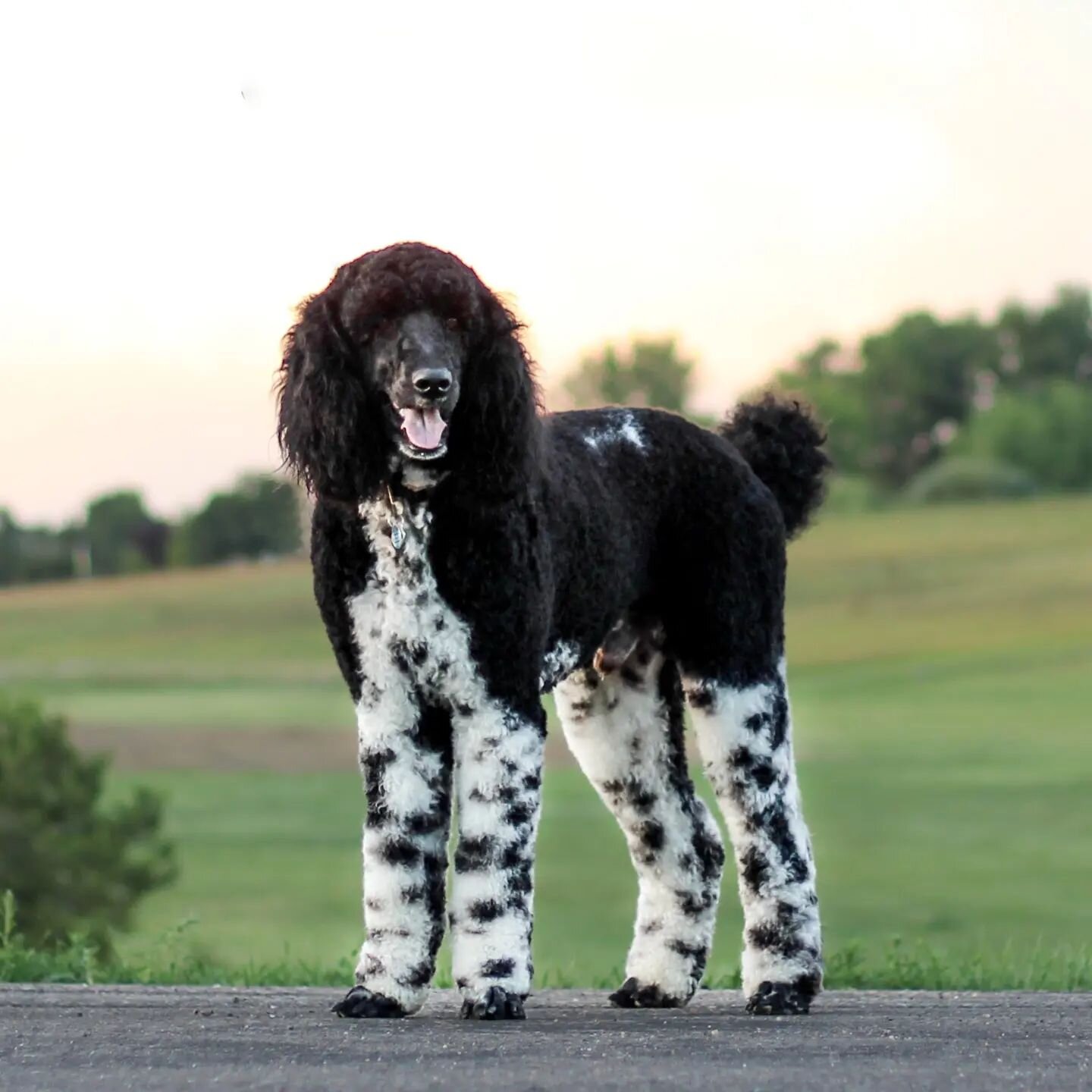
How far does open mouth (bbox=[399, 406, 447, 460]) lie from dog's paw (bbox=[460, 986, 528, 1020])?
1564 millimetres

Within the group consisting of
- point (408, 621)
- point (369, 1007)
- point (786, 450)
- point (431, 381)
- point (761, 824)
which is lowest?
point (369, 1007)

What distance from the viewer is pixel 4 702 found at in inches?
545

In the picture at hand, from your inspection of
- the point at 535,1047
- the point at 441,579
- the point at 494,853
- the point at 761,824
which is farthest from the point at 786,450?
the point at 535,1047

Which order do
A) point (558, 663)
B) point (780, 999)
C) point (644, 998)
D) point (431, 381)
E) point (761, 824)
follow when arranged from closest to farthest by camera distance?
point (431, 381) → point (558, 663) → point (780, 999) → point (761, 824) → point (644, 998)

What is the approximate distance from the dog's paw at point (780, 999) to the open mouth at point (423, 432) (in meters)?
2.19

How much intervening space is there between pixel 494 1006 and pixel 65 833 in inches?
336

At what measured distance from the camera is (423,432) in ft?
17.6

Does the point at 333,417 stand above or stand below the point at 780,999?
above

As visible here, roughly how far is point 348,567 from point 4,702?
29.2ft

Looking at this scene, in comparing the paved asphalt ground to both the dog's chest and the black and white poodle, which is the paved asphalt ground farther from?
the dog's chest

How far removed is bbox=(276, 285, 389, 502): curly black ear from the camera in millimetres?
5496

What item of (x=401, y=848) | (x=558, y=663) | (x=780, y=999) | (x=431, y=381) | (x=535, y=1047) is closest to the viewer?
(x=535, y=1047)

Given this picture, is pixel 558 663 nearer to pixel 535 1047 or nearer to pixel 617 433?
pixel 617 433

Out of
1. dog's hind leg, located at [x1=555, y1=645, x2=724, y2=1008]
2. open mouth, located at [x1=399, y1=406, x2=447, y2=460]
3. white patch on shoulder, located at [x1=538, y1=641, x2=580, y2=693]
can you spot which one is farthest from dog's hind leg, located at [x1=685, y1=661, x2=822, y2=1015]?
open mouth, located at [x1=399, y1=406, x2=447, y2=460]
